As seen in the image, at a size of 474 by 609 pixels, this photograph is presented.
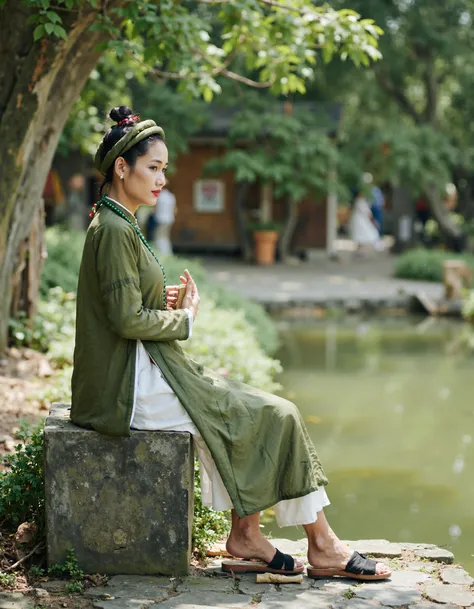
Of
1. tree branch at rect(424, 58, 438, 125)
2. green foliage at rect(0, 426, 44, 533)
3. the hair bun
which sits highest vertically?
tree branch at rect(424, 58, 438, 125)

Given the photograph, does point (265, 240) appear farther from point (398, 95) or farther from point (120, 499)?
point (120, 499)

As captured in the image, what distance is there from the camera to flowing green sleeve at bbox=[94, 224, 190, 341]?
12.7 ft

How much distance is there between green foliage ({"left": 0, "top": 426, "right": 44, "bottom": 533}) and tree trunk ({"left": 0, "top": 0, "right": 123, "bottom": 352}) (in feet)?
9.51

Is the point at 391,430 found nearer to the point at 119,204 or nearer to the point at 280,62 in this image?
the point at 280,62

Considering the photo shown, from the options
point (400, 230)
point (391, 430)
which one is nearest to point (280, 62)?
point (391, 430)

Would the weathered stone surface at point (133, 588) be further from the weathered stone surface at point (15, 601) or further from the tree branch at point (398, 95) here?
the tree branch at point (398, 95)

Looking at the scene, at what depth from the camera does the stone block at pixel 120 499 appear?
3.95 metres

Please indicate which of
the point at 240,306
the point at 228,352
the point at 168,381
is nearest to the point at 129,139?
the point at 168,381

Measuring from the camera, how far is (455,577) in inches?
167

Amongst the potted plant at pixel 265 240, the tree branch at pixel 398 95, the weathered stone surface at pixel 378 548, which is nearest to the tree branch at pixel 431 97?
the tree branch at pixel 398 95

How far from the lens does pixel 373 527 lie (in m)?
5.88

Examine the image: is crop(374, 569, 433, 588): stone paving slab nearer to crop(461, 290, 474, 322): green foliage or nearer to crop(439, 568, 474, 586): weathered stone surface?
crop(439, 568, 474, 586): weathered stone surface

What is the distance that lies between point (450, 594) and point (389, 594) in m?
0.27

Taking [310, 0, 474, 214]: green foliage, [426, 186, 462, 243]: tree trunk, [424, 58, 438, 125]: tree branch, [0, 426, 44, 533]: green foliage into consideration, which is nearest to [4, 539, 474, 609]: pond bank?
[0, 426, 44, 533]: green foliage
